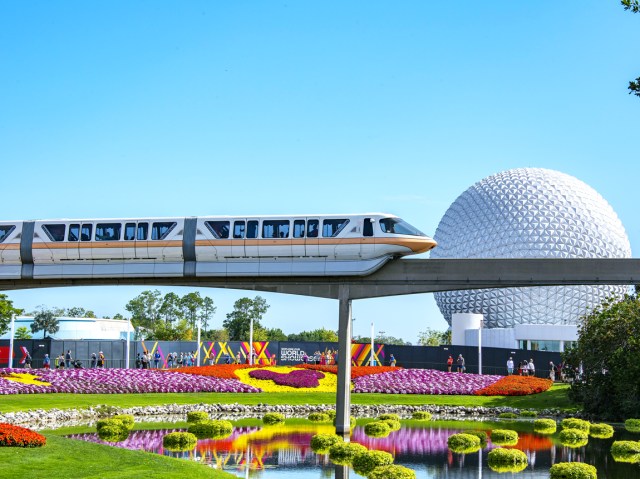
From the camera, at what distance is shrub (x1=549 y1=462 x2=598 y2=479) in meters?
23.9

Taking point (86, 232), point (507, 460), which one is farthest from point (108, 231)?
point (507, 460)

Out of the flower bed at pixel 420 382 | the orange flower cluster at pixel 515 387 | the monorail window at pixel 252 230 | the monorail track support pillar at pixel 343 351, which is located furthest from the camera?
the orange flower cluster at pixel 515 387

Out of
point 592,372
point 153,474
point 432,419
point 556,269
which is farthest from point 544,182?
point 153,474

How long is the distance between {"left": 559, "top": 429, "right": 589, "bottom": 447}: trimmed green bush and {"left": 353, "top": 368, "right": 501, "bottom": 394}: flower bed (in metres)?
15.2

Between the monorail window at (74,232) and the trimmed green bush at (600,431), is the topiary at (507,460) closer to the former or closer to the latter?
the trimmed green bush at (600,431)

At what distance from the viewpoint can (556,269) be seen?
101 ft

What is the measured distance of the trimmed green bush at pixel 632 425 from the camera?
36744mm

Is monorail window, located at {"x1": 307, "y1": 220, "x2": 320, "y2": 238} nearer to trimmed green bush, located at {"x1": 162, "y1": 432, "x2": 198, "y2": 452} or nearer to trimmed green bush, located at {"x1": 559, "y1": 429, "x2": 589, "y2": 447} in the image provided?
trimmed green bush, located at {"x1": 162, "y1": 432, "x2": 198, "y2": 452}

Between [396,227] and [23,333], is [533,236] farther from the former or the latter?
[23,333]

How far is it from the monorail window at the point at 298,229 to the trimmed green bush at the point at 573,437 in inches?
491

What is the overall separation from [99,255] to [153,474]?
14.4 metres

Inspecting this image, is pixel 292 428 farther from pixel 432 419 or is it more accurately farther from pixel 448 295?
pixel 448 295

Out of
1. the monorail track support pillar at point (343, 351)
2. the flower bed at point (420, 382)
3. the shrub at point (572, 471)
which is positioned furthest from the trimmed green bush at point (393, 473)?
the flower bed at point (420, 382)

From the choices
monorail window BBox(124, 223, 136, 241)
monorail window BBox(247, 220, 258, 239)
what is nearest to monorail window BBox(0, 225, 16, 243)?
monorail window BBox(124, 223, 136, 241)
